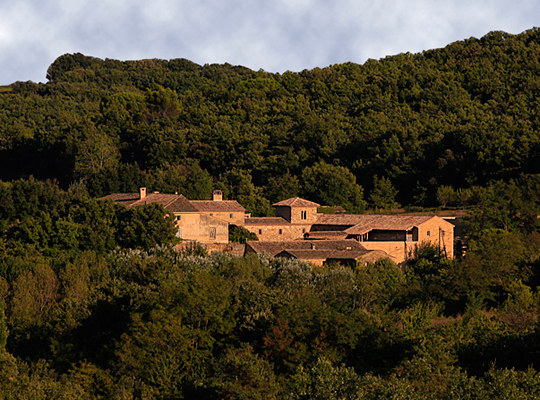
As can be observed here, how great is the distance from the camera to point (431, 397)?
17.4 meters

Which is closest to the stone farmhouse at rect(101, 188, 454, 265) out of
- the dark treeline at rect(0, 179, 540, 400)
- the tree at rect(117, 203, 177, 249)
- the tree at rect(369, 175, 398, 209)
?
the dark treeline at rect(0, 179, 540, 400)

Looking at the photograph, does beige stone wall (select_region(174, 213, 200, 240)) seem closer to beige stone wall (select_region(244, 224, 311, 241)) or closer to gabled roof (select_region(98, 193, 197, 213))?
gabled roof (select_region(98, 193, 197, 213))

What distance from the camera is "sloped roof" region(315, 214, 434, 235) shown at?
42844 mm

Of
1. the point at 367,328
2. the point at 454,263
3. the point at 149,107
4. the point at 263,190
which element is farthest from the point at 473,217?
the point at 149,107

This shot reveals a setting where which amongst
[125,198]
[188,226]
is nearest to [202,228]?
[188,226]

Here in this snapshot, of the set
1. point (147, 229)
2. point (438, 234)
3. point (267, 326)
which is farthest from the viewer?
point (438, 234)

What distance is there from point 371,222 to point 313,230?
5054 millimetres

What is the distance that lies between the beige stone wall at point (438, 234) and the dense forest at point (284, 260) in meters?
1.01

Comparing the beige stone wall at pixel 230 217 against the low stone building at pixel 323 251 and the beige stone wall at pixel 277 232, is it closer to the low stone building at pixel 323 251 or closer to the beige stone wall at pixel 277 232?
the beige stone wall at pixel 277 232

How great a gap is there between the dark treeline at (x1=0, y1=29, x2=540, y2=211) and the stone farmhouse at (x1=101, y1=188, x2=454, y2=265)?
9.22m

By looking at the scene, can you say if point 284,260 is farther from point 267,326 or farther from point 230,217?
point 230,217

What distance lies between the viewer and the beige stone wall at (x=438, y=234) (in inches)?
1665

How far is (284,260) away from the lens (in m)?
35.6

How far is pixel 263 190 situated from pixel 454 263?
Answer: 32.8 m
